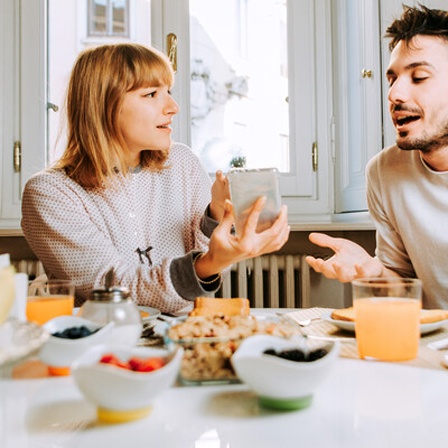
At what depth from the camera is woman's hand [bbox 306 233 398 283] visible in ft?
4.49

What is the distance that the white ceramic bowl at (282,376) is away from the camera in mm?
607

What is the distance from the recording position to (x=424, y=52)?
1635mm

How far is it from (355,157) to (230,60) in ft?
2.76

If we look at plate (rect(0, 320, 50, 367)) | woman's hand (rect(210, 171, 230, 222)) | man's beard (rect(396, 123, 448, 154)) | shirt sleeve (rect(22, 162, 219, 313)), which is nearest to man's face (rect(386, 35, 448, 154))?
man's beard (rect(396, 123, 448, 154))

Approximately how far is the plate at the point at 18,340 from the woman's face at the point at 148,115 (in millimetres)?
955

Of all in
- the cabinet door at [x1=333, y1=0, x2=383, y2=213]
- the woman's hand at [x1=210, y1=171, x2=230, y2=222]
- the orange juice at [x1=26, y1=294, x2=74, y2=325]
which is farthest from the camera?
the cabinet door at [x1=333, y1=0, x2=383, y2=213]

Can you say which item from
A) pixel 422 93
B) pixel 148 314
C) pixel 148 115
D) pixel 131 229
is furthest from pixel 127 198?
pixel 422 93

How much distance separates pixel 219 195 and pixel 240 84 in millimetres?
1465

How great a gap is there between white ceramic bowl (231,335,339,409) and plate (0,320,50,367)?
0.77 ft

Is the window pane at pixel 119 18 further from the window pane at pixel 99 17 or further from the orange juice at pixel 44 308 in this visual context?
the orange juice at pixel 44 308

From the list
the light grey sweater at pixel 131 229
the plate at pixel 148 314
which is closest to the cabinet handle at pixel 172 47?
the light grey sweater at pixel 131 229

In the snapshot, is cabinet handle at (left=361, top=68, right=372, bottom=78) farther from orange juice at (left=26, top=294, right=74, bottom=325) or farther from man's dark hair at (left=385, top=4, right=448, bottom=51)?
orange juice at (left=26, top=294, right=74, bottom=325)

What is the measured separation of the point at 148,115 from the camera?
1.58m

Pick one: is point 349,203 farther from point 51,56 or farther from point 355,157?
point 51,56
